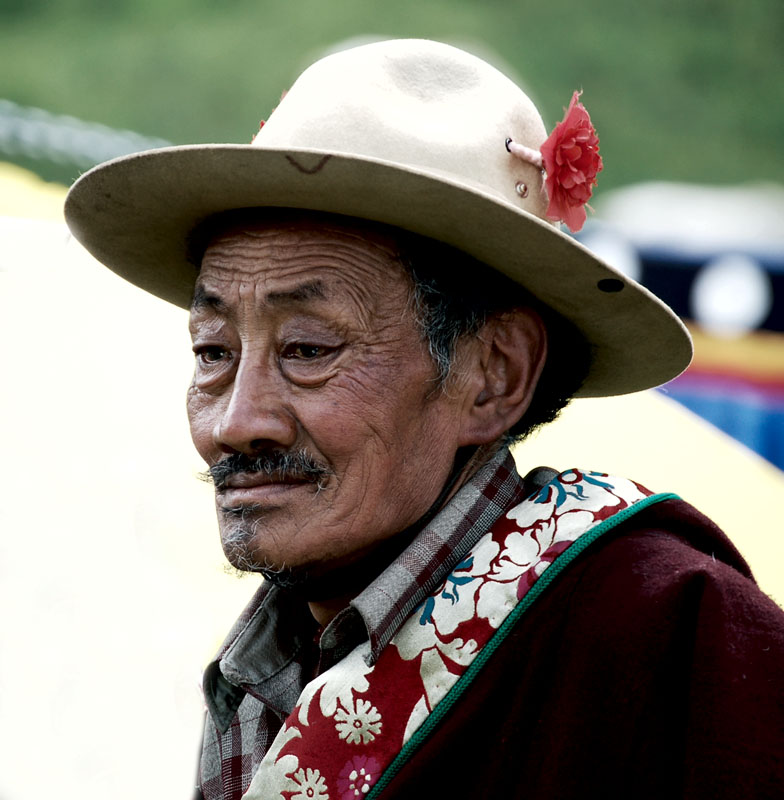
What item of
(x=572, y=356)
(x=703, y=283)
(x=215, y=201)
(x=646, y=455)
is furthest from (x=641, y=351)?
(x=703, y=283)

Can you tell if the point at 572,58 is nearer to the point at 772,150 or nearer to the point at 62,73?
the point at 772,150

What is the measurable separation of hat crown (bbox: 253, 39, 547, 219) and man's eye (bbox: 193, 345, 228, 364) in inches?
17.3

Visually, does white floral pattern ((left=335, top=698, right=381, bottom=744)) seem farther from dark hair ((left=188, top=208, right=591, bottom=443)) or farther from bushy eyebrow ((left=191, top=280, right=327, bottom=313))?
bushy eyebrow ((left=191, top=280, right=327, bottom=313))

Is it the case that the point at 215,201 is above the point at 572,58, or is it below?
below

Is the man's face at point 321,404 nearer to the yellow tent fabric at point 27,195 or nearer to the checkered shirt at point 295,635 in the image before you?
the checkered shirt at point 295,635

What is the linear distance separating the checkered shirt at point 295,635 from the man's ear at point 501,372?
78mm

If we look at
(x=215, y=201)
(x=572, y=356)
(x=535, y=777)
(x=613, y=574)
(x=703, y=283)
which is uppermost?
(x=703, y=283)

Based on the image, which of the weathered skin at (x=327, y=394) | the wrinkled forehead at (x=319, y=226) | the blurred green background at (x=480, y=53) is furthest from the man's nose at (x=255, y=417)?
the blurred green background at (x=480, y=53)

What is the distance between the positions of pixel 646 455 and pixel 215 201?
2005 mm

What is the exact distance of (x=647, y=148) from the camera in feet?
32.9

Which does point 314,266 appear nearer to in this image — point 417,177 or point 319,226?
point 319,226

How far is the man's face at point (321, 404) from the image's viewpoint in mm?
2244

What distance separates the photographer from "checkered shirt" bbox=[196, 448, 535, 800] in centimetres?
217

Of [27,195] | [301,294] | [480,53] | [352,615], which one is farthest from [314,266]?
[480,53]
